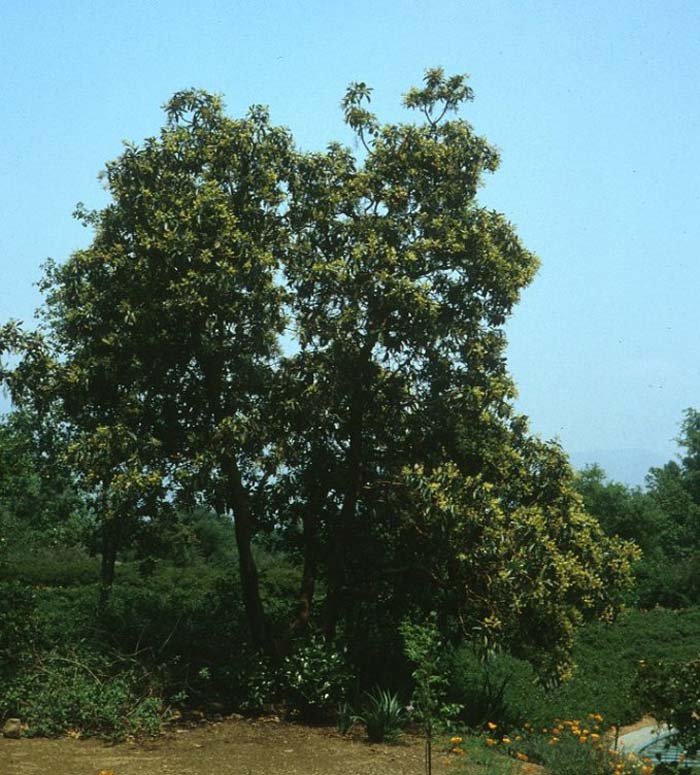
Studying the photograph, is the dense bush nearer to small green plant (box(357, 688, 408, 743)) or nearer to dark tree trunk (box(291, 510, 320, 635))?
small green plant (box(357, 688, 408, 743))

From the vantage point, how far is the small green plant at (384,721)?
471 inches

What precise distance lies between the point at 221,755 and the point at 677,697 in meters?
4.76

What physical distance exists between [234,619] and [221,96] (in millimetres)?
7750

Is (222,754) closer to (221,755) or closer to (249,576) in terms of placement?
(221,755)

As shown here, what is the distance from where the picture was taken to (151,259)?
1373 centimetres

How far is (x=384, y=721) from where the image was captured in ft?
39.6

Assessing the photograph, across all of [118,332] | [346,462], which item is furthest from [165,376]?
[346,462]

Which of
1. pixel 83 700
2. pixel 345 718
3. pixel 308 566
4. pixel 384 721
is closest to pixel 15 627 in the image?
pixel 83 700

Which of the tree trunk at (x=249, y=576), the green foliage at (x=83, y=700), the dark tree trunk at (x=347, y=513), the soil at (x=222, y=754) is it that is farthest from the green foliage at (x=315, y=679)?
the green foliage at (x=83, y=700)

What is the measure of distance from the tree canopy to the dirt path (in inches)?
88.7

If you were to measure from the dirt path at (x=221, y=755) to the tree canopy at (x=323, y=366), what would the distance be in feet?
7.39

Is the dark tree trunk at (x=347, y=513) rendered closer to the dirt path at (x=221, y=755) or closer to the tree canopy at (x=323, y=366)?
the tree canopy at (x=323, y=366)

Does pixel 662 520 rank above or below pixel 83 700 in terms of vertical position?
above

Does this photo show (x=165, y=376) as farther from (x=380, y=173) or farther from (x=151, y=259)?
(x=380, y=173)
